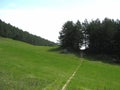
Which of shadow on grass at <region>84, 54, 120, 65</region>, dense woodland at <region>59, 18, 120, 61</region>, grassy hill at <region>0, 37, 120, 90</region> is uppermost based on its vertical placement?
dense woodland at <region>59, 18, 120, 61</region>

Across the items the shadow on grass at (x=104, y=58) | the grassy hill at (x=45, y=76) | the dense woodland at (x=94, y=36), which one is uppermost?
the dense woodland at (x=94, y=36)

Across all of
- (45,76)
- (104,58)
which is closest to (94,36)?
(104,58)

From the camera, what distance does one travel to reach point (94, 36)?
3467 inches

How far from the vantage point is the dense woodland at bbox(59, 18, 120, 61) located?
84.5m

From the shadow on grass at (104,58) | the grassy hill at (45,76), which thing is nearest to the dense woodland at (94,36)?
the shadow on grass at (104,58)

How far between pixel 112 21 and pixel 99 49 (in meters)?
13.2

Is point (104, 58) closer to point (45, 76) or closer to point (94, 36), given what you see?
point (94, 36)

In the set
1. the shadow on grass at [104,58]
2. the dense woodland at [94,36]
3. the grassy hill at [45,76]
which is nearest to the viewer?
the grassy hill at [45,76]

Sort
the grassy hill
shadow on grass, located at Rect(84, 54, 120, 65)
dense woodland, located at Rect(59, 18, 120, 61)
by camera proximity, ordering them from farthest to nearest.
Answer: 1. dense woodland, located at Rect(59, 18, 120, 61)
2. shadow on grass, located at Rect(84, 54, 120, 65)
3. the grassy hill

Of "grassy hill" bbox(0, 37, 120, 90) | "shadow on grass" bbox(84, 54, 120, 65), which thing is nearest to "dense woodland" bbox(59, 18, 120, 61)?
"shadow on grass" bbox(84, 54, 120, 65)

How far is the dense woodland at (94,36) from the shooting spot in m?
84.5

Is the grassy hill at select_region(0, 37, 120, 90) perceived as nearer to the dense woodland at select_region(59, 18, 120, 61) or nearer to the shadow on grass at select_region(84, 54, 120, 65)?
the shadow on grass at select_region(84, 54, 120, 65)

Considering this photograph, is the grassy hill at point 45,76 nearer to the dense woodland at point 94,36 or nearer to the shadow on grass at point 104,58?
the shadow on grass at point 104,58

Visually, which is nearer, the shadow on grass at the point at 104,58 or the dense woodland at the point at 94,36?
the shadow on grass at the point at 104,58
